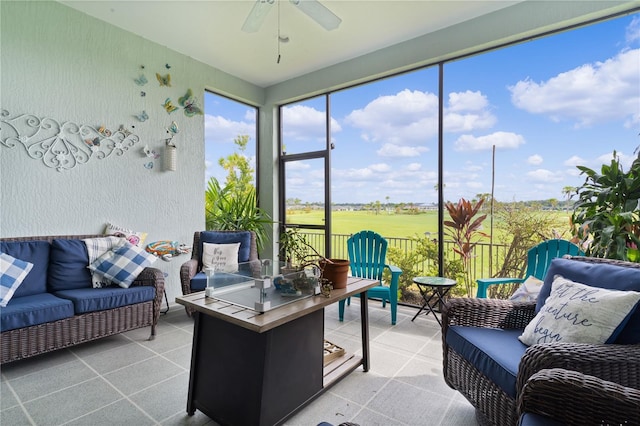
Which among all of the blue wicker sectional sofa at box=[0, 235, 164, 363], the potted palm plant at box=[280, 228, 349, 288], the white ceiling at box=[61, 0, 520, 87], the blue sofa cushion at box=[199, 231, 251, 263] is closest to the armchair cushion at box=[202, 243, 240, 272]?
the blue sofa cushion at box=[199, 231, 251, 263]

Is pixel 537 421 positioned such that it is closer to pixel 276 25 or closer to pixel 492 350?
pixel 492 350

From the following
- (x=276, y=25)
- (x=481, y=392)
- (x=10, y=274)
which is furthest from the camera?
(x=276, y=25)

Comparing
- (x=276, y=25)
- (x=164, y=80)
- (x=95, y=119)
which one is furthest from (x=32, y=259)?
(x=276, y=25)

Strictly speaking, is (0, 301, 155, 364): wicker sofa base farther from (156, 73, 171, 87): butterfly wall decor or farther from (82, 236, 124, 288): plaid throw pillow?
(156, 73, 171, 87): butterfly wall decor

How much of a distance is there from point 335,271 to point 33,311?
89.5 inches

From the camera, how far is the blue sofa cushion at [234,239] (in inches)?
156

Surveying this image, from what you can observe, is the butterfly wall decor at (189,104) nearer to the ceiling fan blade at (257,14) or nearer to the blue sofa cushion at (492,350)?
the ceiling fan blade at (257,14)

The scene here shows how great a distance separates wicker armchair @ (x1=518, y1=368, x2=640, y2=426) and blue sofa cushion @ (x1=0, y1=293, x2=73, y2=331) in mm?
3074

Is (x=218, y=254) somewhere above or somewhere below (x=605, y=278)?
below

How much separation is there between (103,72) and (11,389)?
2.99 meters

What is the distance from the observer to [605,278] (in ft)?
5.32

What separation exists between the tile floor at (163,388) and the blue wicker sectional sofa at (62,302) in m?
0.21

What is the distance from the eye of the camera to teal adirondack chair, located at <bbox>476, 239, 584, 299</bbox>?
2719 millimetres

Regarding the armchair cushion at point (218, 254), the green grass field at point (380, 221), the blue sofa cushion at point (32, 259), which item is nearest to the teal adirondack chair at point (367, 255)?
the green grass field at point (380, 221)
